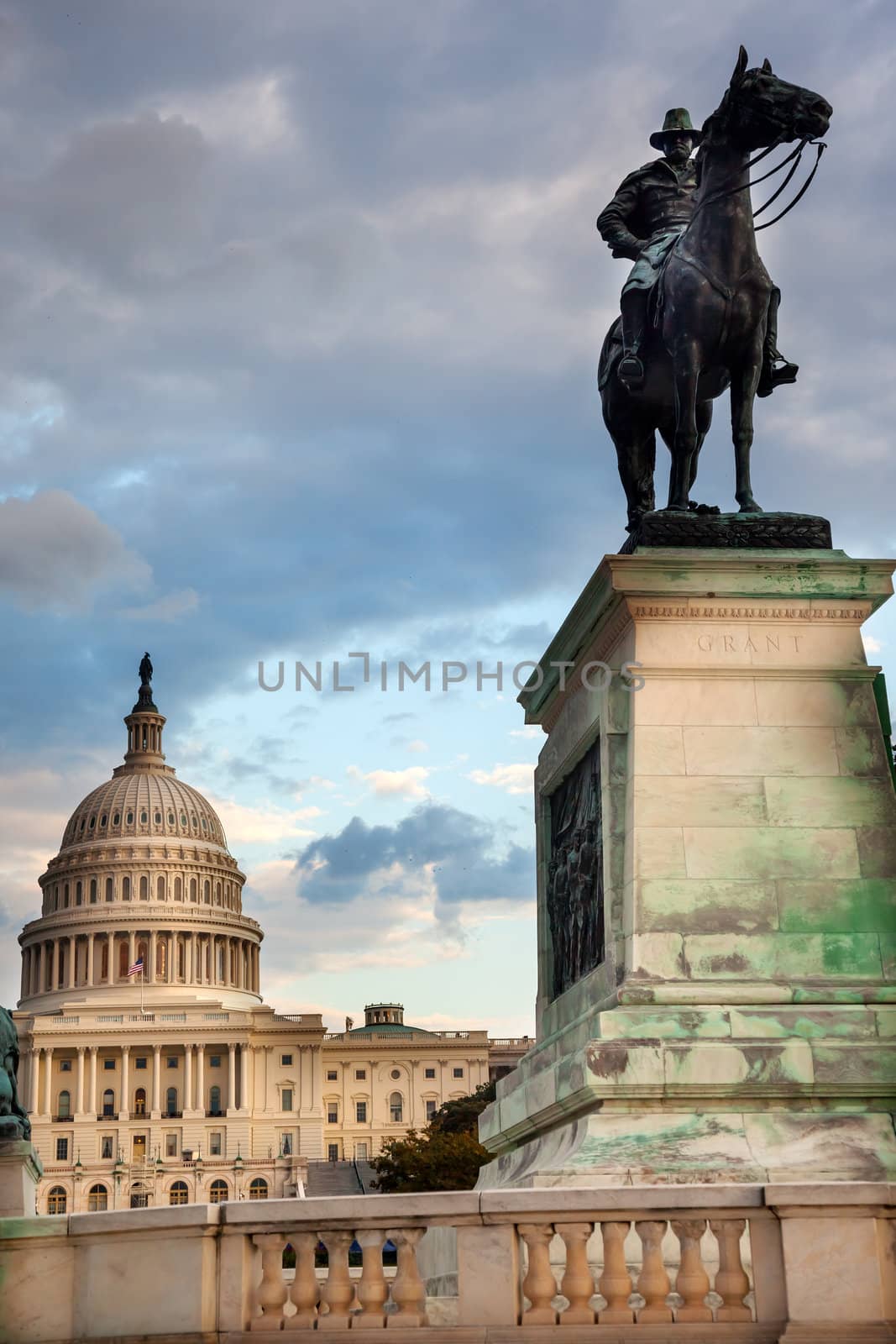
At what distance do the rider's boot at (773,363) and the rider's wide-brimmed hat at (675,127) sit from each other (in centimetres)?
230

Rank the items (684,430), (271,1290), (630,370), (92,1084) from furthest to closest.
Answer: (92,1084) < (630,370) < (684,430) < (271,1290)

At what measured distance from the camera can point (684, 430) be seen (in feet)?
49.3

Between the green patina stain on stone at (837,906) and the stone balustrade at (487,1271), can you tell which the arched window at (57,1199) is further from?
the stone balustrade at (487,1271)

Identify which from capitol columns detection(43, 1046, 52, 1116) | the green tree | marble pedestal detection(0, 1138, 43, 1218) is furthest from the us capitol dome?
marble pedestal detection(0, 1138, 43, 1218)

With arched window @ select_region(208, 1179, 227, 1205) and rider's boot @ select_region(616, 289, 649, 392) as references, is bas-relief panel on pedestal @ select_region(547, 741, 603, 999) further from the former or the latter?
arched window @ select_region(208, 1179, 227, 1205)

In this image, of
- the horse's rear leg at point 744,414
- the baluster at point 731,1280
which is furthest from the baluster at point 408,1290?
the horse's rear leg at point 744,414

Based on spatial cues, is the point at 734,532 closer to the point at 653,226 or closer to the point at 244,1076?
the point at 653,226

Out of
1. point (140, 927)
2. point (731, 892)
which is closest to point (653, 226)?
point (731, 892)

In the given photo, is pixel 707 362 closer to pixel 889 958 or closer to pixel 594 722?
pixel 594 722

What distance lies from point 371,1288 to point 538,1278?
0.89 meters

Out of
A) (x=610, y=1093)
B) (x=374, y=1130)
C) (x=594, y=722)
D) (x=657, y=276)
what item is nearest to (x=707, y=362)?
(x=657, y=276)

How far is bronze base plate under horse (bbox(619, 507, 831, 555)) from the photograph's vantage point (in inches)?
555

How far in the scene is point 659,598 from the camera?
13.6 m

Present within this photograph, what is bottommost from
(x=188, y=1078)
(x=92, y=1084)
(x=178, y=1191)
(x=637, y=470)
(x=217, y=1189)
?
(x=178, y=1191)
